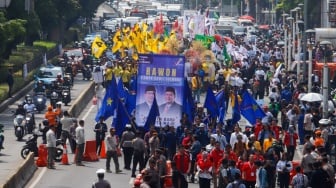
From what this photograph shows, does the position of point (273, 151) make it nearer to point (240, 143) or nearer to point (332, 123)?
point (240, 143)

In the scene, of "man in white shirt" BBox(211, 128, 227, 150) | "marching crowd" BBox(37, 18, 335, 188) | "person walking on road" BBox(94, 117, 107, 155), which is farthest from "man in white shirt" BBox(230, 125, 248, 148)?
"person walking on road" BBox(94, 117, 107, 155)

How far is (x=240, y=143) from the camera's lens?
119 ft

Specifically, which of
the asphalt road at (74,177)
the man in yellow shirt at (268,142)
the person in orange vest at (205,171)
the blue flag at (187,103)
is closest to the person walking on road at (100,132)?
the asphalt road at (74,177)

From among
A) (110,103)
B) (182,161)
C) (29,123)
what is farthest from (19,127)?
(182,161)

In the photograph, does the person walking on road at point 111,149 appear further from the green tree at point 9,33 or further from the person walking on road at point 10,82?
the person walking on road at point 10,82

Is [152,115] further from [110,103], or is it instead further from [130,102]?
[130,102]

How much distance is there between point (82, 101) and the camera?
5688 cm

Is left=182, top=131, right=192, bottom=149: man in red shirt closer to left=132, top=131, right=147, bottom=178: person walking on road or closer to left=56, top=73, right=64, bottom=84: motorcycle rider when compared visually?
left=132, top=131, right=147, bottom=178: person walking on road

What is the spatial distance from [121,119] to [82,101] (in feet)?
51.1

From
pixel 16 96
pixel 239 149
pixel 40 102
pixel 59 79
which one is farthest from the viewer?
pixel 16 96

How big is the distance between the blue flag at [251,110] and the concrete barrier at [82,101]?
10.4 meters

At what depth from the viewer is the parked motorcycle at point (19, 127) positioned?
45.8m

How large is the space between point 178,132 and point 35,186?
450 cm

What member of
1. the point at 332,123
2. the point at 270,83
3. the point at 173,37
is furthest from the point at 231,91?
the point at 173,37
